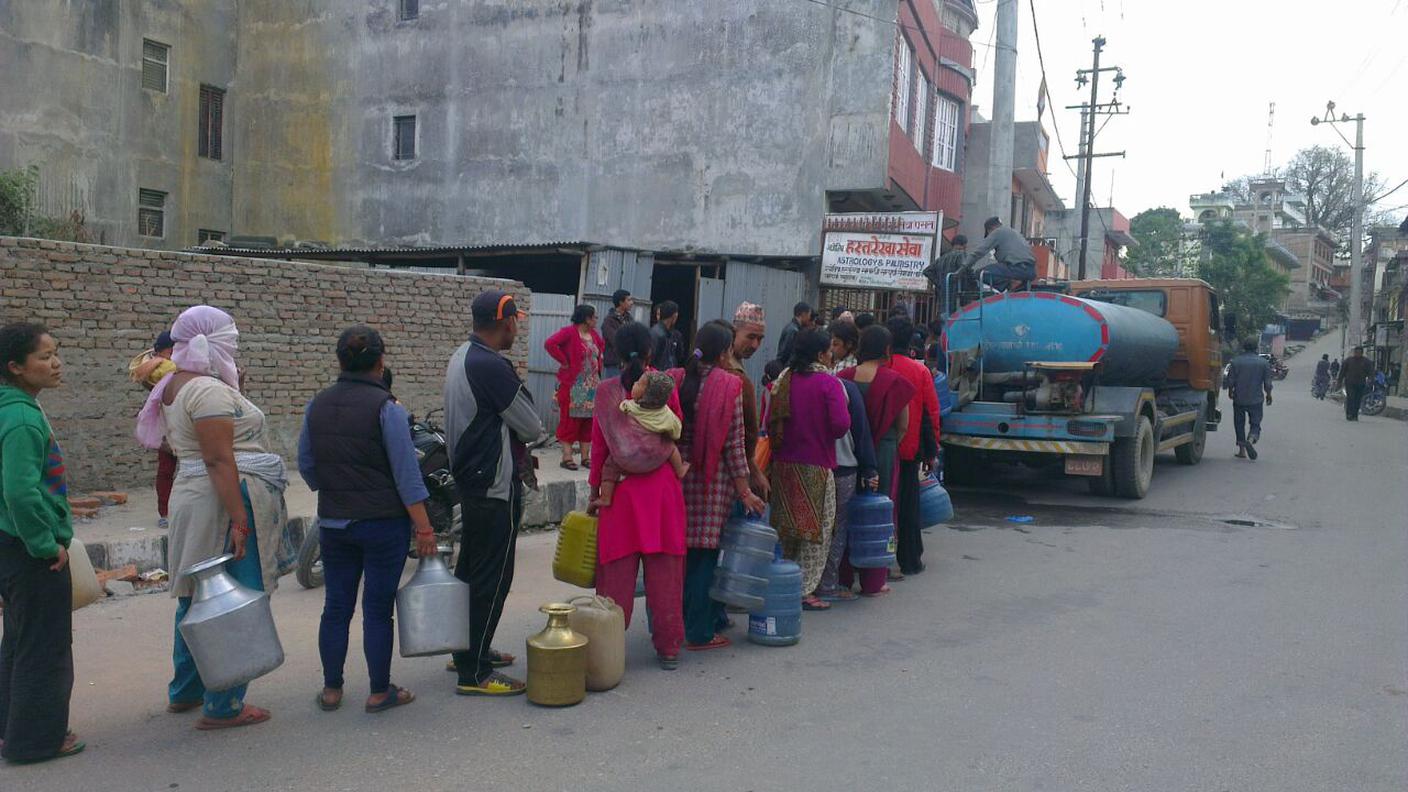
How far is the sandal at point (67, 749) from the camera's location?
150 inches

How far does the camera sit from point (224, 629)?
3.88 meters

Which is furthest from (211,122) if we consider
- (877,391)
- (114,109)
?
(877,391)

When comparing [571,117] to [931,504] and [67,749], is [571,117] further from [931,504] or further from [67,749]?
[67,749]

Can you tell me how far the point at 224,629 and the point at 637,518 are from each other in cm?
183

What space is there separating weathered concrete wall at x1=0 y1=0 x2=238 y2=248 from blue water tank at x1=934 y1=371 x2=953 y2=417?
1840 cm

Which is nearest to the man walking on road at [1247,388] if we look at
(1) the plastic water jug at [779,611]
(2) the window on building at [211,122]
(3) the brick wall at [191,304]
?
(3) the brick wall at [191,304]

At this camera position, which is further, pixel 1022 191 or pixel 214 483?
pixel 1022 191

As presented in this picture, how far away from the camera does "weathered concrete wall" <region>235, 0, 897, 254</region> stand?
17.5 meters

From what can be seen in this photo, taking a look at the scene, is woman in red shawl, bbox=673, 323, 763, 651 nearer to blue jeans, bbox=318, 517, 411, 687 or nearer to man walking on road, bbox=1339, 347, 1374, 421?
blue jeans, bbox=318, 517, 411, 687

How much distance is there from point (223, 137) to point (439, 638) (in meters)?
22.4

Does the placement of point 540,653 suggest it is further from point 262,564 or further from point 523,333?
point 523,333

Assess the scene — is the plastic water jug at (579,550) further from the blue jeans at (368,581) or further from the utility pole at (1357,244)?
the utility pole at (1357,244)

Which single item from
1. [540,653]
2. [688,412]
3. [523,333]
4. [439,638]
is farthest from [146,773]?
[523,333]

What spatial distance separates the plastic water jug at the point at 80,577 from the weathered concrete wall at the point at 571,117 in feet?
47.6
